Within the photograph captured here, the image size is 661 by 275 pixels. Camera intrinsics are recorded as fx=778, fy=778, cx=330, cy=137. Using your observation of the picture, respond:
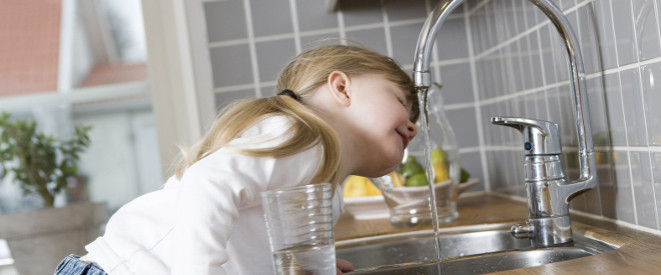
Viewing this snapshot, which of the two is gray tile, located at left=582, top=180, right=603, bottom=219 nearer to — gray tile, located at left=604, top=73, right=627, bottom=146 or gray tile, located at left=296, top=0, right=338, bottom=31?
gray tile, located at left=604, top=73, right=627, bottom=146

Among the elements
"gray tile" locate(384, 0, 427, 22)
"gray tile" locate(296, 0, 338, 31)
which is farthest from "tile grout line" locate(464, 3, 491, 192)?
"gray tile" locate(296, 0, 338, 31)

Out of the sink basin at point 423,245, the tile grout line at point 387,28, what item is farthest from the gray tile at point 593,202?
the tile grout line at point 387,28

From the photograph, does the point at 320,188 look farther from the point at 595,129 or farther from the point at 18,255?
the point at 18,255

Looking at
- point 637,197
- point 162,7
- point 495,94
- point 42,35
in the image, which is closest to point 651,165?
point 637,197

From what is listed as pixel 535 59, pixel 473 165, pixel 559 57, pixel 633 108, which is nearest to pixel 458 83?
pixel 473 165

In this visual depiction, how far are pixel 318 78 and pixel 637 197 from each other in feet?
1.48

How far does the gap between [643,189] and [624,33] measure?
19cm

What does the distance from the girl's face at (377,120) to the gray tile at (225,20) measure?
31.4 inches

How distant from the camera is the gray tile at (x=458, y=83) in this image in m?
1.85

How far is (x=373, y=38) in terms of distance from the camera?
6.03ft

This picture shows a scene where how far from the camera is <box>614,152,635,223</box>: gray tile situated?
39.2 inches

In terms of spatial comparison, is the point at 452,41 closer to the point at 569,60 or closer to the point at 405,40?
the point at 405,40

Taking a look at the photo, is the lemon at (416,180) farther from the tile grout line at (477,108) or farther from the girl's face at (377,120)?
the tile grout line at (477,108)

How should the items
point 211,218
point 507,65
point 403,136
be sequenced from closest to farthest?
point 211,218 < point 403,136 < point 507,65
